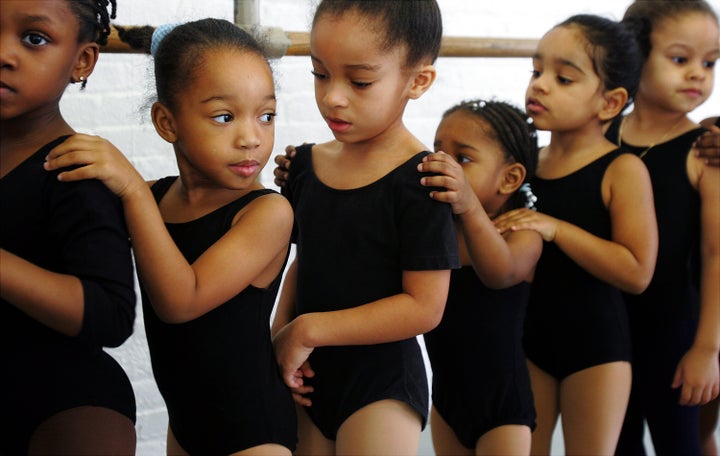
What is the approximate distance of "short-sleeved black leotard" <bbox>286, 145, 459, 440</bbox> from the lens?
125cm

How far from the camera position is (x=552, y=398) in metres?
1.66

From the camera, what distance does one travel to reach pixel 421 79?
4.23ft

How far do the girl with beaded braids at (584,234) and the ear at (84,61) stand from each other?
2.43 ft

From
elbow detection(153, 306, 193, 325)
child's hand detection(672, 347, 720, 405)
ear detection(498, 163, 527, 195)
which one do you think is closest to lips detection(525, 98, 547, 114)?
ear detection(498, 163, 527, 195)

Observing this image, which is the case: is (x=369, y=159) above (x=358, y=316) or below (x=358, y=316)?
above

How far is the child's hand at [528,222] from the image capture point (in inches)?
59.8

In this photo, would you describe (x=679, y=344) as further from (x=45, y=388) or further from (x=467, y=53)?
(x=45, y=388)

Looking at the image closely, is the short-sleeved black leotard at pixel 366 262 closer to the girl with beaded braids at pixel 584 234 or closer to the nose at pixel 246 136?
the nose at pixel 246 136

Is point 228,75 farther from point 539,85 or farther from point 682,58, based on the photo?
point 682,58

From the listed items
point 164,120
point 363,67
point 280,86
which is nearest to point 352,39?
point 363,67

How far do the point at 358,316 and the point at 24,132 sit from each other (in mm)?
497

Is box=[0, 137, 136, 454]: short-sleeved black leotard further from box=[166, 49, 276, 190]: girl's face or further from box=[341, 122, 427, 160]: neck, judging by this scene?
box=[341, 122, 427, 160]: neck

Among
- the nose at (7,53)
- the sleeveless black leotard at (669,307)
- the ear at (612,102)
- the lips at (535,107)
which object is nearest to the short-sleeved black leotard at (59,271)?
the nose at (7,53)

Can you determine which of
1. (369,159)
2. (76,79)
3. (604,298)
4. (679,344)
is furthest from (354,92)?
(679,344)
